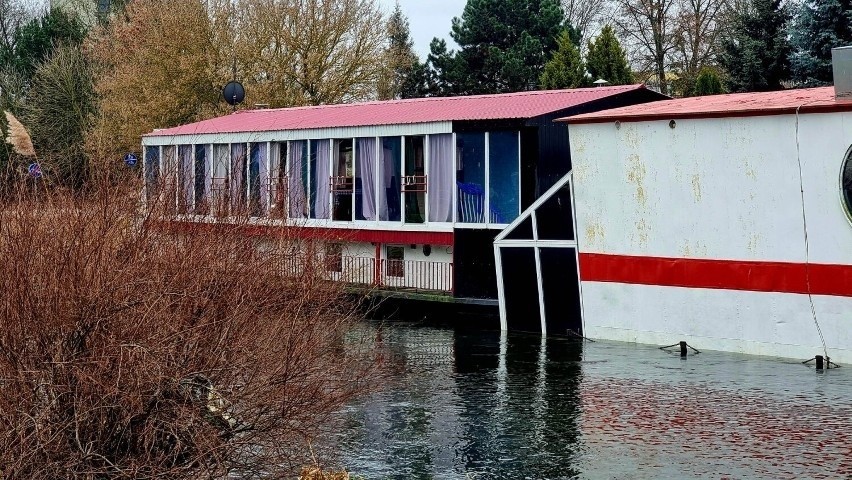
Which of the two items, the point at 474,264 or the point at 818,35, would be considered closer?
the point at 474,264

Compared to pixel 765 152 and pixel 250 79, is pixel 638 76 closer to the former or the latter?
pixel 250 79

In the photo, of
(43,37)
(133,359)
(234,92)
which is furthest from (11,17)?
(133,359)

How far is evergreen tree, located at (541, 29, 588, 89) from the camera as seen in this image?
41781mm

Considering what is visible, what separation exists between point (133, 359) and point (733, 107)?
45.2 feet

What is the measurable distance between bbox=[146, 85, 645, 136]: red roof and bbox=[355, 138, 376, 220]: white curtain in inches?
18.7

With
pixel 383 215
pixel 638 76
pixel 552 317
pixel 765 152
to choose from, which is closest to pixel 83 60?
pixel 638 76

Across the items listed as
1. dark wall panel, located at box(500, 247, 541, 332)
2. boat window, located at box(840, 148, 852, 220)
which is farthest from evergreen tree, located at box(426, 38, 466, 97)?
boat window, located at box(840, 148, 852, 220)

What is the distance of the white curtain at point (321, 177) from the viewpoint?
28.6 m

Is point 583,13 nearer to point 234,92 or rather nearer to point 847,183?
point 234,92

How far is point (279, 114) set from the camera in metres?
33.0

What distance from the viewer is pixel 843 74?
18766mm

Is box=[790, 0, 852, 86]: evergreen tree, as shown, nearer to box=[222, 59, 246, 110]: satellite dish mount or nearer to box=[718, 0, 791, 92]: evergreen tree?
box=[718, 0, 791, 92]: evergreen tree

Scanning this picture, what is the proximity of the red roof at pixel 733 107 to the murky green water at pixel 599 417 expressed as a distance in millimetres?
3839

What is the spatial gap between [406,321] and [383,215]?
2.83 meters
